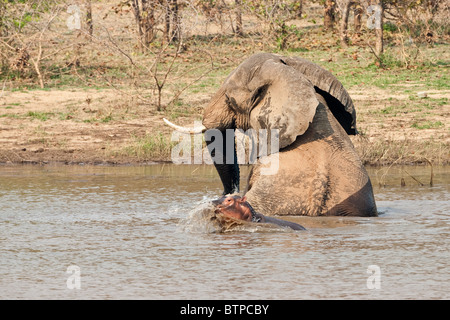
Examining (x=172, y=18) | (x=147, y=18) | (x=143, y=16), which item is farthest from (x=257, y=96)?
(x=147, y=18)

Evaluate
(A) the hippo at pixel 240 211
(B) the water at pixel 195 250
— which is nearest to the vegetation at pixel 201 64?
(B) the water at pixel 195 250

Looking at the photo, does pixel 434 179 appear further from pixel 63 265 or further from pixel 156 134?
pixel 63 265

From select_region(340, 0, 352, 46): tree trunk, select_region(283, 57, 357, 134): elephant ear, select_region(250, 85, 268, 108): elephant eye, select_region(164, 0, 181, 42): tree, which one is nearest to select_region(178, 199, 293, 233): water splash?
select_region(250, 85, 268, 108): elephant eye

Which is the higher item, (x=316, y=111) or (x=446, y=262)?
(x=316, y=111)

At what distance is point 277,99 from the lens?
7.37m

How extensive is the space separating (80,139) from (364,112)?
4349 millimetres

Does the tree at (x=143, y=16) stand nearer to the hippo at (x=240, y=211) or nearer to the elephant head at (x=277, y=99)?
the elephant head at (x=277, y=99)

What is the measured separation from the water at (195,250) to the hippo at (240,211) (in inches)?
3.5

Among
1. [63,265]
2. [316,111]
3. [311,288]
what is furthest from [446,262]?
[63,265]

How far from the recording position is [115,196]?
29.6ft

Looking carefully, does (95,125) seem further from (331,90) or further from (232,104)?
(331,90)

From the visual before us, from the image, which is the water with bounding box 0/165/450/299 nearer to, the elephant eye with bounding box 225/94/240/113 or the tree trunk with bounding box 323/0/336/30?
the elephant eye with bounding box 225/94/240/113

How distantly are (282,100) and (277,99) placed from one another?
0.07m

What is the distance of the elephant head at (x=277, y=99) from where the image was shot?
723cm
